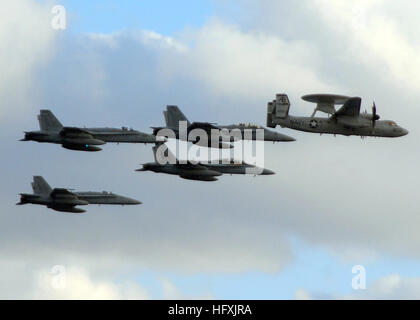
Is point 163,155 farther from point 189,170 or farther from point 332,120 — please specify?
point 332,120

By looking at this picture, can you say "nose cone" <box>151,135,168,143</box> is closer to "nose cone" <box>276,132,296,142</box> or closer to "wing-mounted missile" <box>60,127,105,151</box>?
"wing-mounted missile" <box>60,127,105,151</box>

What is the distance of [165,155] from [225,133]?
29.9 feet

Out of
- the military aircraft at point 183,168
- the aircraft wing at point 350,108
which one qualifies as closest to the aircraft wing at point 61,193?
the military aircraft at point 183,168

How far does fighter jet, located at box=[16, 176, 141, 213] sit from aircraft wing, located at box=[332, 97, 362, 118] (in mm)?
35274

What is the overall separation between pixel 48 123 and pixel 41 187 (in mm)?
14247

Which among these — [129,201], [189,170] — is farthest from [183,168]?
[129,201]

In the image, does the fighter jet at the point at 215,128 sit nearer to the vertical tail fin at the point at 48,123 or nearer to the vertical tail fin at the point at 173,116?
the vertical tail fin at the point at 173,116

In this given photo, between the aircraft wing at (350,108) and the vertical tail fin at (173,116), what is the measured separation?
1838cm

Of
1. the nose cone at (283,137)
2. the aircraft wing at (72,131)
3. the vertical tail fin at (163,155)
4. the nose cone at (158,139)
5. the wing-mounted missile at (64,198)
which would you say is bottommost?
the wing-mounted missile at (64,198)

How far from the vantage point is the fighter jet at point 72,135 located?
464ft

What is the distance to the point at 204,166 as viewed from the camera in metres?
145

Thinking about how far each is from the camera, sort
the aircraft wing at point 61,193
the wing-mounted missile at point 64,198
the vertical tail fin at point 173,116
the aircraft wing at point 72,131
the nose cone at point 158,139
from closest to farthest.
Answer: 1. the aircraft wing at point 72,131
2. the vertical tail fin at point 173,116
3. the nose cone at point 158,139
4. the aircraft wing at point 61,193
5. the wing-mounted missile at point 64,198
